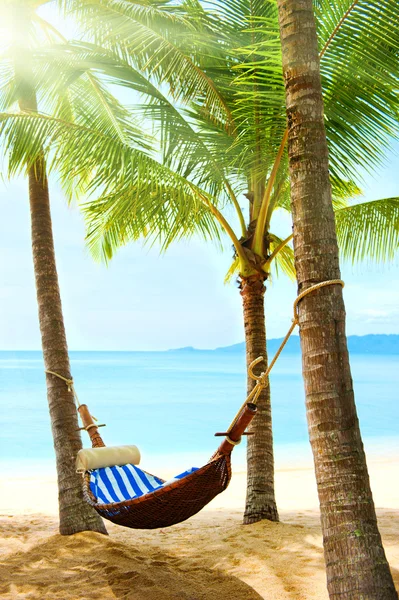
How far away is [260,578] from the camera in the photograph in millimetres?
2846

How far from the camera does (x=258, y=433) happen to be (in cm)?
409

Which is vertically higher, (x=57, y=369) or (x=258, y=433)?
(x=57, y=369)

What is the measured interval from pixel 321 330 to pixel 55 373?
7.23 ft

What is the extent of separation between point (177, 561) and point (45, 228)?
2130 millimetres

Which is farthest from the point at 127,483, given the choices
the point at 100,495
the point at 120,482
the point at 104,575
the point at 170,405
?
the point at 170,405

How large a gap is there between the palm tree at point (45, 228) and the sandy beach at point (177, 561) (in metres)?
0.33

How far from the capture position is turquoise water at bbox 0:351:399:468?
60.0 ft

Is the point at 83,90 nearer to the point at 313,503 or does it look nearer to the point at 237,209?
the point at 237,209

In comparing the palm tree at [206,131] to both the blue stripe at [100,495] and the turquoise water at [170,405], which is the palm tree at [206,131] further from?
the turquoise water at [170,405]

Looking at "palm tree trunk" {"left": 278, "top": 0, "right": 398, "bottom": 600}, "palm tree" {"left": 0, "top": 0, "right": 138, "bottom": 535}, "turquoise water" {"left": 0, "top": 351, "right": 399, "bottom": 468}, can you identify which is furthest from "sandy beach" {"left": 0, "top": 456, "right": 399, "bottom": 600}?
"turquoise water" {"left": 0, "top": 351, "right": 399, "bottom": 468}

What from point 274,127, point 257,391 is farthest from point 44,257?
point 257,391

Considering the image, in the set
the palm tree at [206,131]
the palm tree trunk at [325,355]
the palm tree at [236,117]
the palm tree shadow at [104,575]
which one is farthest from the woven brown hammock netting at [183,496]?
the palm tree at [206,131]

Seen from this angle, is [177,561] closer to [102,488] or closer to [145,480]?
[145,480]

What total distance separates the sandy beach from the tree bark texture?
15 cm
